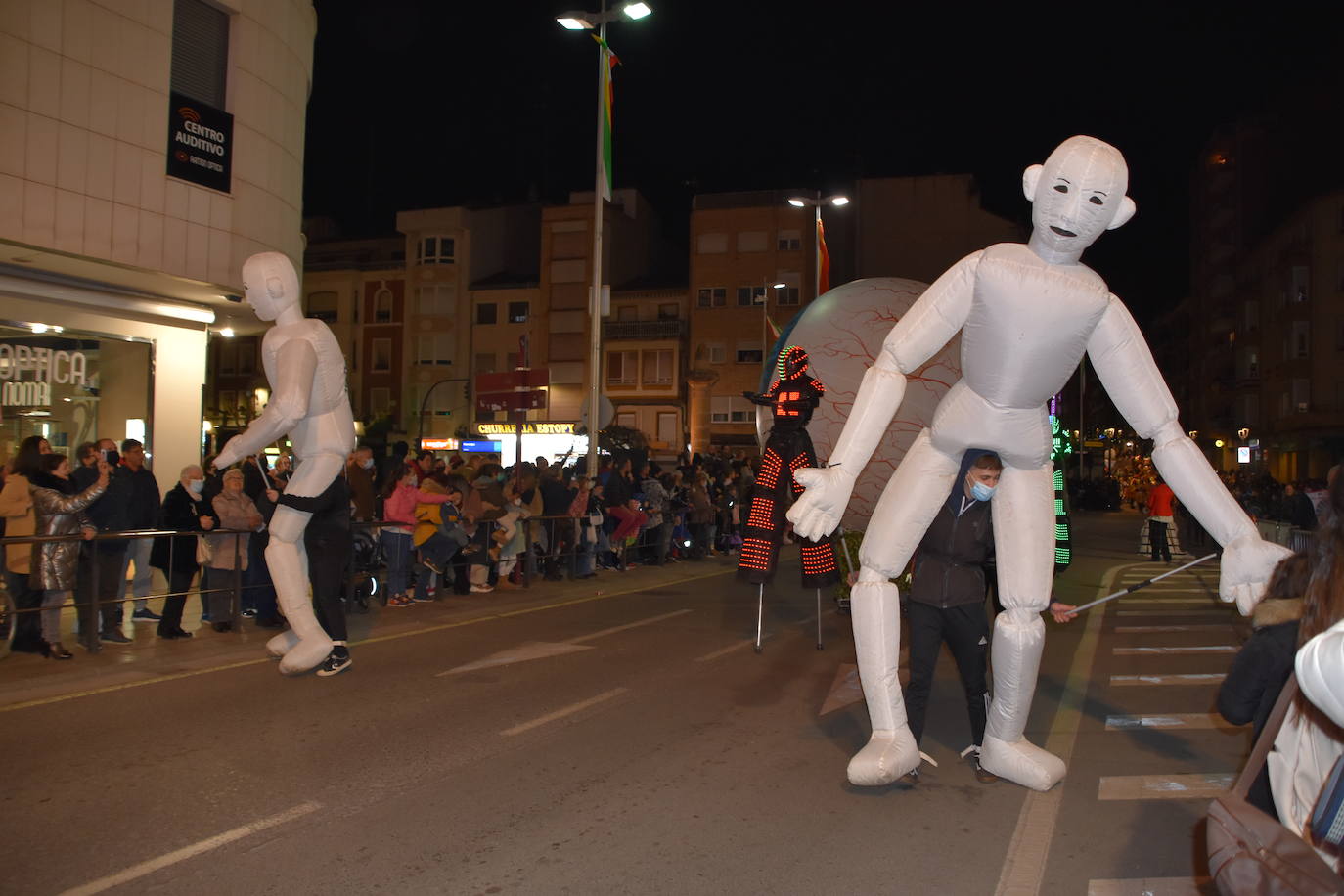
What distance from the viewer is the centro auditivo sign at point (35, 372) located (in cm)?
1264

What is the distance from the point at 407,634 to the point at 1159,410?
23.2ft

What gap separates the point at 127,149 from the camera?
41.3 feet

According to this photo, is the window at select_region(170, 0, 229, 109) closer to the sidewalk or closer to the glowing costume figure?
the sidewalk

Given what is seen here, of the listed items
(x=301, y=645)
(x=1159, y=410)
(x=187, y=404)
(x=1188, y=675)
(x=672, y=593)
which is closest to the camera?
(x=1159, y=410)

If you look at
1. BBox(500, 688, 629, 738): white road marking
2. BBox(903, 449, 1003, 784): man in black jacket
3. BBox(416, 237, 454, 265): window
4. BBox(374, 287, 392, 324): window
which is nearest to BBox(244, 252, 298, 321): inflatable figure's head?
BBox(500, 688, 629, 738): white road marking

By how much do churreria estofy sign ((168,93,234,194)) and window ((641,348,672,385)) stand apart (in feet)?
113

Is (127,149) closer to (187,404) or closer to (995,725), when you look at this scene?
(187,404)

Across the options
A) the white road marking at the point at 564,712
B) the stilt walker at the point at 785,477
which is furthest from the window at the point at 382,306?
the white road marking at the point at 564,712

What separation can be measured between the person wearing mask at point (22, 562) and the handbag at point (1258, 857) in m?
8.40

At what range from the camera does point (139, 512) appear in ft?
32.2

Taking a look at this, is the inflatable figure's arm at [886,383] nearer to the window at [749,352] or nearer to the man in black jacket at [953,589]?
the man in black jacket at [953,589]

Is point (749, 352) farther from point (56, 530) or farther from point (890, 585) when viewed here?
point (890, 585)

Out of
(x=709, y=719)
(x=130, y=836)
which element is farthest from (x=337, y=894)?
(x=709, y=719)

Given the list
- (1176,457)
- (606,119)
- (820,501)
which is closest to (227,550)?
(820,501)
